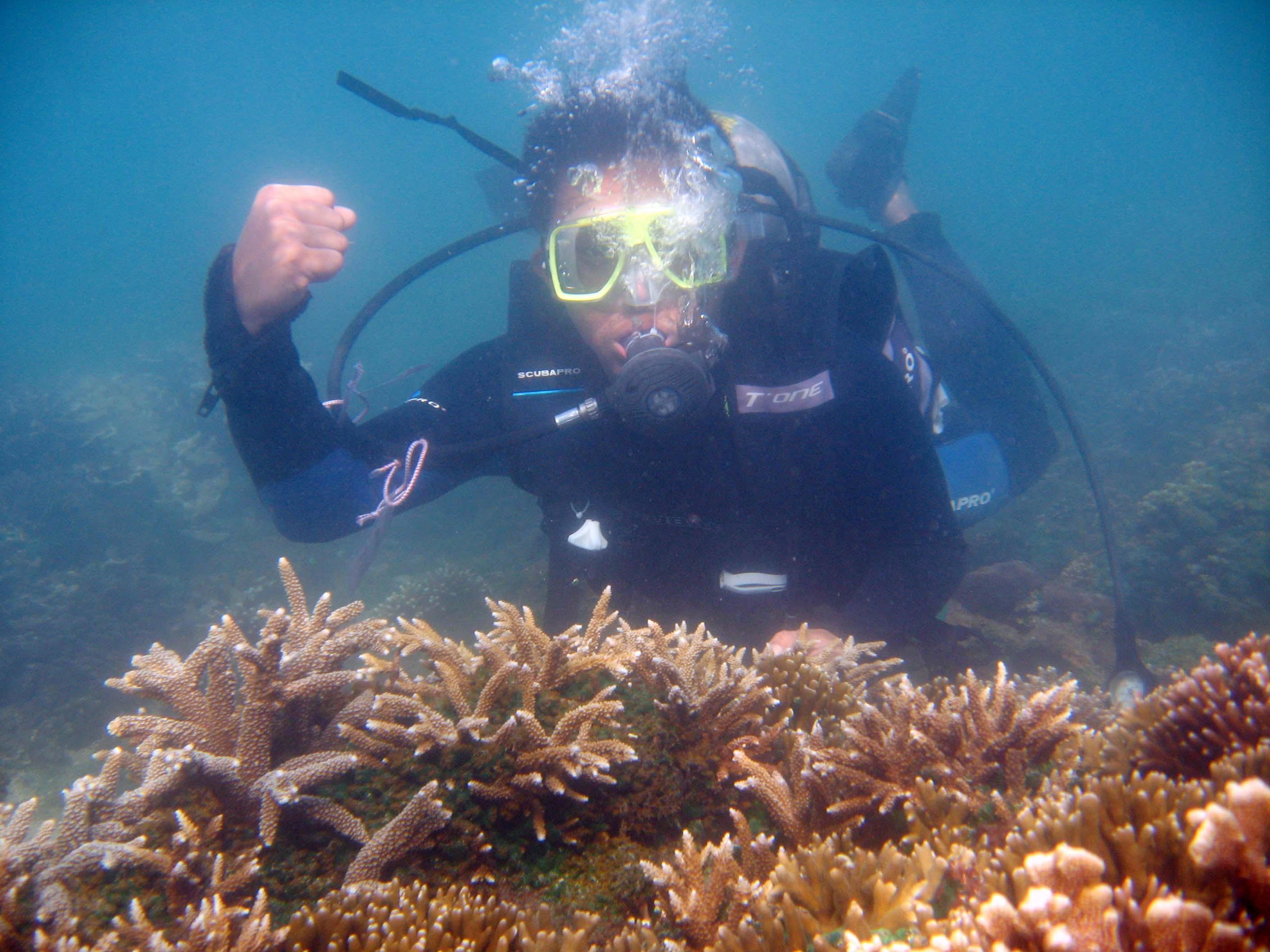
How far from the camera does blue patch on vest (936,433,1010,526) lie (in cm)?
606

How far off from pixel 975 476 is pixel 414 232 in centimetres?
8415

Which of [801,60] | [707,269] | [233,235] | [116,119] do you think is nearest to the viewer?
[707,269]

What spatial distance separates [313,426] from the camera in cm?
345

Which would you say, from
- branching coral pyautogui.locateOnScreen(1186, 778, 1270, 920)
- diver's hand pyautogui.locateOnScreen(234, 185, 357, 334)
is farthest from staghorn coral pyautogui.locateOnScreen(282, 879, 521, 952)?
diver's hand pyautogui.locateOnScreen(234, 185, 357, 334)

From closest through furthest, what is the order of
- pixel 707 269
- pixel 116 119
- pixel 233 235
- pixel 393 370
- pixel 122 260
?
pixel 707 269
pixel 393 370
pixel 233 235
pixel 122 260
pixel 116 119

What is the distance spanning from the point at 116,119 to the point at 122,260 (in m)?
53.5

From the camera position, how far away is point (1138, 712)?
1.82 meters

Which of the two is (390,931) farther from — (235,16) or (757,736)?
(235,16)

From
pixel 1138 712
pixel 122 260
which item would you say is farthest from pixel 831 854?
pixel 122 260

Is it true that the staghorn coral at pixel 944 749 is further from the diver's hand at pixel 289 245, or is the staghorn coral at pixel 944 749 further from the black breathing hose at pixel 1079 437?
the diver's hand at pixel 289 245

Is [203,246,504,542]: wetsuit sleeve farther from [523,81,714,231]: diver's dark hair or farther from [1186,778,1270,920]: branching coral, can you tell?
[1186,778,1270,920]: branching coral

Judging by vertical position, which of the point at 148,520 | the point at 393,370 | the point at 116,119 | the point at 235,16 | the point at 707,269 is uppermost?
the point at 116,119

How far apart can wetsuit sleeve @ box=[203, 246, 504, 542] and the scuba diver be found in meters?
0.02

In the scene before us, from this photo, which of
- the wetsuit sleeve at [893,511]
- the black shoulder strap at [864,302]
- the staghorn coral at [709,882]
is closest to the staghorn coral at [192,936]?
the staghorn coral at [709,882]
